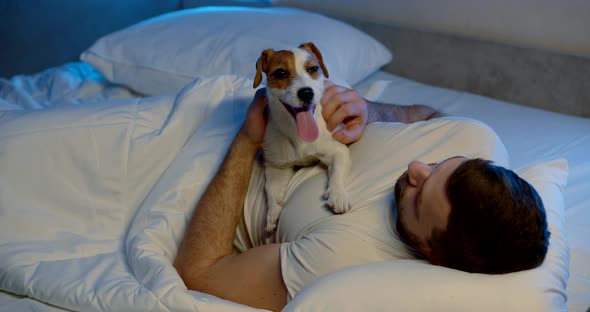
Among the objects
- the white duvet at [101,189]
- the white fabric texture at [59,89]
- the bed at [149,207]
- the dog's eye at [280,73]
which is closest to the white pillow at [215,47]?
the white fabric texture at [59,89]

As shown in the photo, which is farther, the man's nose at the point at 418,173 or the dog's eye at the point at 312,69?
the dog's eye at the point at 312,69

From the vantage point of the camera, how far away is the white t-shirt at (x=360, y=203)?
973 millimetres

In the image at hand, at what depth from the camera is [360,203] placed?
107 centimetres

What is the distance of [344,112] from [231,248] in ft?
1.20

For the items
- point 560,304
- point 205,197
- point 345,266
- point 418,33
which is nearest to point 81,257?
point 205,197

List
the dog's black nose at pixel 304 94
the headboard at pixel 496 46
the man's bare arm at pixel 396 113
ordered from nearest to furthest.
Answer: the dog's black nose at pixel 304 94 < the man's bare arm at pixel 396 113 < the headboard at pixel 496 46

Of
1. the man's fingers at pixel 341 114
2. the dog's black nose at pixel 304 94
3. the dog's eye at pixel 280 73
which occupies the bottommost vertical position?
the man's fingers at pixel 341 114

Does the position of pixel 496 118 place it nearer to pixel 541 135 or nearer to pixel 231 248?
pixel 541 135

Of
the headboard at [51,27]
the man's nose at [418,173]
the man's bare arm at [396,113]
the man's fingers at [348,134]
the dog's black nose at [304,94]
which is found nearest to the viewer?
the man's nose at [418,173]

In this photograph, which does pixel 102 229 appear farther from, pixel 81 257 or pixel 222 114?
pixel 222 114

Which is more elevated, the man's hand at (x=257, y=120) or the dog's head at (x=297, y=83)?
the dog's head at (x=297, y=83)

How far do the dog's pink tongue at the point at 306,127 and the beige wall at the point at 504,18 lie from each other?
133 cm

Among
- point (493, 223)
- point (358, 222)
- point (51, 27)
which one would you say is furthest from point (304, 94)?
point (51, 27)

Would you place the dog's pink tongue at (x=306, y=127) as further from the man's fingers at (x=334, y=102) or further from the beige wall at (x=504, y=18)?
the beige wall at (x=504, y=18)
